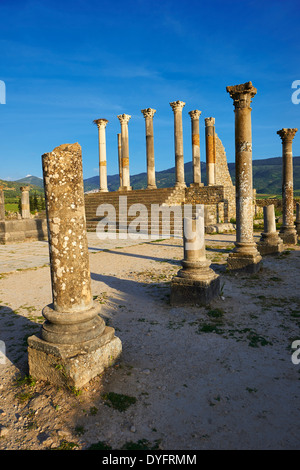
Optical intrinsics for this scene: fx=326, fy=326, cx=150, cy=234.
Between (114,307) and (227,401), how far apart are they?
2924 millimetres

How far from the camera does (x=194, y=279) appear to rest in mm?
5652

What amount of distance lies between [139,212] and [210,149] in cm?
747

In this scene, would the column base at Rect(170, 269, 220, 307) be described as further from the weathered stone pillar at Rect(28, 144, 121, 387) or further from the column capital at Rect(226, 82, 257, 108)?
the column capital at Rect(226, 82, 257, 108)

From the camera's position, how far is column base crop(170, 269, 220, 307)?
553cm

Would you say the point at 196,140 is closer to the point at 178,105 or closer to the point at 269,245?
the point at 178,105

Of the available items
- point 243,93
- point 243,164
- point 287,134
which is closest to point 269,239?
point 243,164

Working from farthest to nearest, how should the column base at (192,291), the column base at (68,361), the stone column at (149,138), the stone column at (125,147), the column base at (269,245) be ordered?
the stone column at (125,147)
the stone column at (149,138)
the column base at (269,245)
the column base at (192,291)
the column base at (68,361)

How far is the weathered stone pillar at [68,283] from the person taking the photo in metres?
3.33

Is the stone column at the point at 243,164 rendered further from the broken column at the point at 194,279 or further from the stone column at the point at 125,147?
the stone column at the point at 125,147

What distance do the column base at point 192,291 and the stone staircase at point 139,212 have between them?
10.7m

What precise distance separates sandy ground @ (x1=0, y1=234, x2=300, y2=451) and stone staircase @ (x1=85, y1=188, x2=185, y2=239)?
36.6 feet

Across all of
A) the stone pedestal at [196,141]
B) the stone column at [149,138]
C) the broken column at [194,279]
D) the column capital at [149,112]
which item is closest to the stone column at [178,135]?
the stone pedestal at [196,141]

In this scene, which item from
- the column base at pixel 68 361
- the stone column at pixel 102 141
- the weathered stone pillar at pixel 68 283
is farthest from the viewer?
the stone column at pixel 102 141
